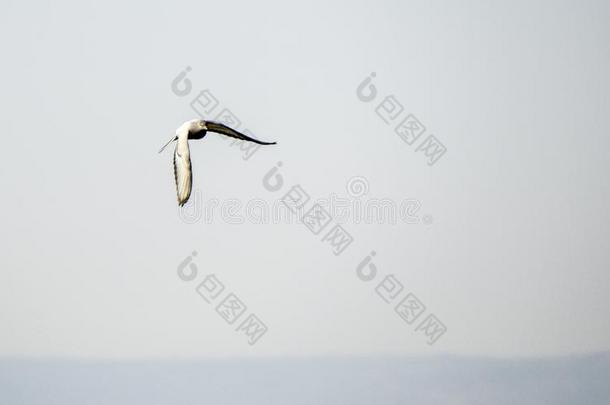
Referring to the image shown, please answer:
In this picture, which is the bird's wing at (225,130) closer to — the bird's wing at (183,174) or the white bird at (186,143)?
the white bird at (186,143)

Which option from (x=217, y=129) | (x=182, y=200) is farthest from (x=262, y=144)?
(x=182, y=200)

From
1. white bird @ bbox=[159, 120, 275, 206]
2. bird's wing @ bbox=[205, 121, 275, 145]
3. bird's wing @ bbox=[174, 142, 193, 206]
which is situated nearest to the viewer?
bird's wing @ bbox=[174, 142, 193, 206]

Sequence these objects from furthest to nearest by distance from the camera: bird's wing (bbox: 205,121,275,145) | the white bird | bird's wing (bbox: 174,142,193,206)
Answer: bird's wing (bbox: 205,121,275,145) → the white bird → bird's wing (bbox: 174,142,193,206)

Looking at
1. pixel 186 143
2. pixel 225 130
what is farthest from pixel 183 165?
pixel 225 130

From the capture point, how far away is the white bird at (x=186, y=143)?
5044cm

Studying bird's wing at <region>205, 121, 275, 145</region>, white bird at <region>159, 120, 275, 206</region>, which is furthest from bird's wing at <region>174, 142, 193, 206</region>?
bird's wing at <region>205, 121, 275, 145</region>

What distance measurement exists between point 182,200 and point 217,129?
4.57 metres

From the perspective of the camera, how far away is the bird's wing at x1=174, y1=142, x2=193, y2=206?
50062 mm

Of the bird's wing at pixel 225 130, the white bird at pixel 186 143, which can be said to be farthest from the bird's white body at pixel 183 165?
the bird's wing at pixel 225 130

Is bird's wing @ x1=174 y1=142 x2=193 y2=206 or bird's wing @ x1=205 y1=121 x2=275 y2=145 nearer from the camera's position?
bird's wing @ x1=174 y1=142 x2=193 y2=206

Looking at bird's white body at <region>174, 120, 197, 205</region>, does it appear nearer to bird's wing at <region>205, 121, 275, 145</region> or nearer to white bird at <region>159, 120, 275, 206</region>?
white bird at <region>159, 120, 275, 206</region>

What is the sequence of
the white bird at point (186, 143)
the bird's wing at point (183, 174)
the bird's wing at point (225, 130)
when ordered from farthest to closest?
the bird's wing at point (225, 130) < the white bird at point (186, 143) < the bird's wing at point (183, 174)

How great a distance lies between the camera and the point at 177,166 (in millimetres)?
51094

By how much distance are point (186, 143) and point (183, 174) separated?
1.85m
